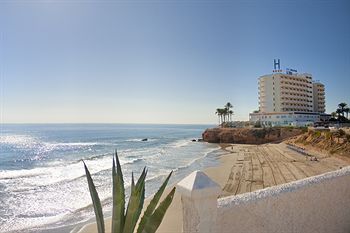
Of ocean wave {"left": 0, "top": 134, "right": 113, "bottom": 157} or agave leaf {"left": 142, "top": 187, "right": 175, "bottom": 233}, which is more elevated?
agave leaf {"left": 142, "top": 187, "right": 175, "bottom": 233}

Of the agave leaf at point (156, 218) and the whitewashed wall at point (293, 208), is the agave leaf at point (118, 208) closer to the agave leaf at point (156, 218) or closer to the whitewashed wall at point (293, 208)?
the agave leaf at point (156, 218)

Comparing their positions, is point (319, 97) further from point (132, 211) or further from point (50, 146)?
point (132, 211)

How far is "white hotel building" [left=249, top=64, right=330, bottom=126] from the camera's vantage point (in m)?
69.0

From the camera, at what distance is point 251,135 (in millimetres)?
58688

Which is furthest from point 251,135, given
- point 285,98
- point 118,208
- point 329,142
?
point 118,208

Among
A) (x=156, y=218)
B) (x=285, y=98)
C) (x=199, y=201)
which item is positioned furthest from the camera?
(x=285, y=98)

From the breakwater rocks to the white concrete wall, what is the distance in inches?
1966

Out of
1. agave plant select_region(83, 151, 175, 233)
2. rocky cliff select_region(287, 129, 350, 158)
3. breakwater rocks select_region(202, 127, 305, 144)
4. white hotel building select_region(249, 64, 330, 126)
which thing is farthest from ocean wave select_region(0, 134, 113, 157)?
agave plant select_region(83, 151, 175, 233)

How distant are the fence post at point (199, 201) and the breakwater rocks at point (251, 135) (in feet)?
173

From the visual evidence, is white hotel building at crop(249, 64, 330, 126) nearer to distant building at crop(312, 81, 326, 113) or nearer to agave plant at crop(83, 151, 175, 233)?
distant building at crop(312, 81, 326, 113)

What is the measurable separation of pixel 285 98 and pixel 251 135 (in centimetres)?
2054

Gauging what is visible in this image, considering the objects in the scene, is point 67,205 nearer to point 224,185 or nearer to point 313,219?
point 224,185

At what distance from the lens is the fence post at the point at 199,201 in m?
2.70

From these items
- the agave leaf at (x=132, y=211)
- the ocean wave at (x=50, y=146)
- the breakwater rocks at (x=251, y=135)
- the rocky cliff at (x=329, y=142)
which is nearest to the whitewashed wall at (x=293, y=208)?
the agave leaf at (x=132, y=211)
